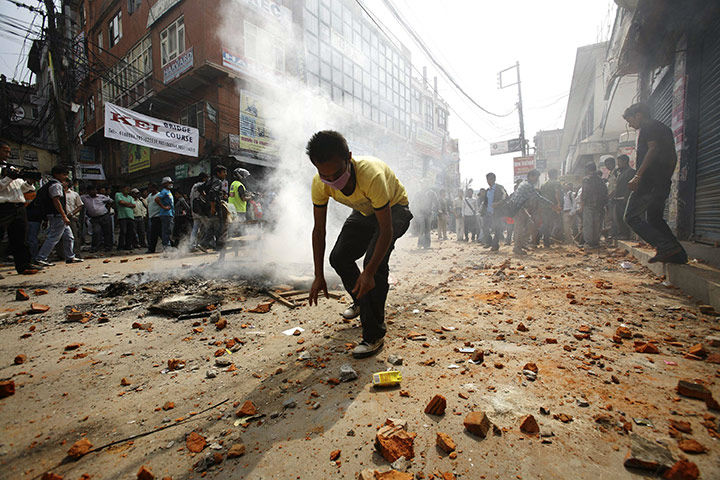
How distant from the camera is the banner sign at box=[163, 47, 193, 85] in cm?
1298

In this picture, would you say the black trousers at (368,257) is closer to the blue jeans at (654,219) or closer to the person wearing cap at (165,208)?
the blue jeans at (654,219)

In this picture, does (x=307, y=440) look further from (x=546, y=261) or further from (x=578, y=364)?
(x=546, y=261)

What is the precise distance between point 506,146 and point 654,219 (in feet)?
56.7

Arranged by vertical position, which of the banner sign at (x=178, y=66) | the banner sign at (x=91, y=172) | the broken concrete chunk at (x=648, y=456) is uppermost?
the banner sign at (x=178, y=66)

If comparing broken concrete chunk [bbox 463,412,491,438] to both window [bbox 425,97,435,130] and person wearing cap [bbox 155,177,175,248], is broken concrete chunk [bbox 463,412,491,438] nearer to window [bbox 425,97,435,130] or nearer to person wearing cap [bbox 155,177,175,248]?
person wearing cap [bbox 155,177,175,248]

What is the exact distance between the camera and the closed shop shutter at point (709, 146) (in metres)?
3.95

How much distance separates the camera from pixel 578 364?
1800 mm

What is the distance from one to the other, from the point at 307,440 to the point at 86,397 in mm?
1289

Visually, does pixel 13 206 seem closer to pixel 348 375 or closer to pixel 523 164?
pixel 348 375

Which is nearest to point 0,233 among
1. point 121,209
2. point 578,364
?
point 121,209

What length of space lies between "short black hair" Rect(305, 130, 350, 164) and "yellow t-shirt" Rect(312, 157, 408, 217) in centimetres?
18

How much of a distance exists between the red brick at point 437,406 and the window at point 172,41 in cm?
1682

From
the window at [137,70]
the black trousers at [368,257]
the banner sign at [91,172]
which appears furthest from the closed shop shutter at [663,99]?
the banner sign at [91,172]

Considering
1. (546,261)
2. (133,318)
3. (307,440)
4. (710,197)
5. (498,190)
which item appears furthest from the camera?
(498,190)
